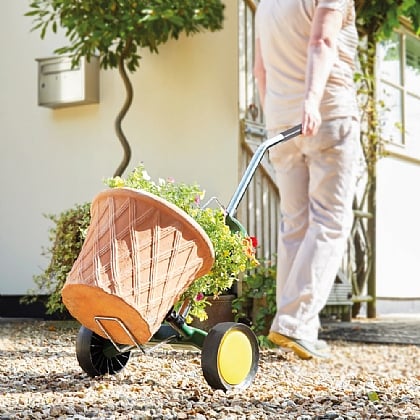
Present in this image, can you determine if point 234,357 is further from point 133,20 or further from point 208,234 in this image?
point 133,20

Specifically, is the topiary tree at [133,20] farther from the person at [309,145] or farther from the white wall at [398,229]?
the white wall at [398,229]

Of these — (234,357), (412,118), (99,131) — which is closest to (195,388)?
(234,357)

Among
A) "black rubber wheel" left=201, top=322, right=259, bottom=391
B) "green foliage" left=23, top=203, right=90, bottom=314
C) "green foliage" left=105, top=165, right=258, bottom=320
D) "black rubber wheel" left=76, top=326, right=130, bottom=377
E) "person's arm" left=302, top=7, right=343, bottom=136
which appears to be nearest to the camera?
"black rubber wheel" left=201, top=322, right=259, bottom=391

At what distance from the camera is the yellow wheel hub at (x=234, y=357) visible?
2.95m

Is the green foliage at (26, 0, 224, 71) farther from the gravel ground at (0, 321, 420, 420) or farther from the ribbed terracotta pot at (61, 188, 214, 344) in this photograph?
the ribbed terracotta pot at (61, 188, 214, 344)

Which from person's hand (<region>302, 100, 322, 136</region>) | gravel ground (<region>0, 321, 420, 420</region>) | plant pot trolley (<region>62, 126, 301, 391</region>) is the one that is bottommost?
gravel ground (<region>0, 321, 420, 420</region>)

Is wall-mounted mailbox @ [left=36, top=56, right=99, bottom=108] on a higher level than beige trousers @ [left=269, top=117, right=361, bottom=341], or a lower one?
higher

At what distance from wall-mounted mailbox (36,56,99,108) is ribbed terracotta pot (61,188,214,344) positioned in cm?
328

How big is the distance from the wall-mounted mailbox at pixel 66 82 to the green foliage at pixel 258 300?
1788 millimetres

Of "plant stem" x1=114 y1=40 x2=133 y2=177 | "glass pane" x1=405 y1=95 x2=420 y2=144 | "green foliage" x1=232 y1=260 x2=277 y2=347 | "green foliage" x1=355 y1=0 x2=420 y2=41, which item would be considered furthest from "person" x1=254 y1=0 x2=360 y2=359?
"glass pane" x1=405 y1=95 x2=420 y2=144

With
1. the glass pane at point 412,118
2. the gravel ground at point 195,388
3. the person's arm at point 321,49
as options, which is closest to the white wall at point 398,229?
the glass pane at point 412,118

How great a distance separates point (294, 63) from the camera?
4.23 meters

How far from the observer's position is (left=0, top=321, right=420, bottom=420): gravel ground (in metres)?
2.67

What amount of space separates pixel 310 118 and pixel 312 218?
0.51m
